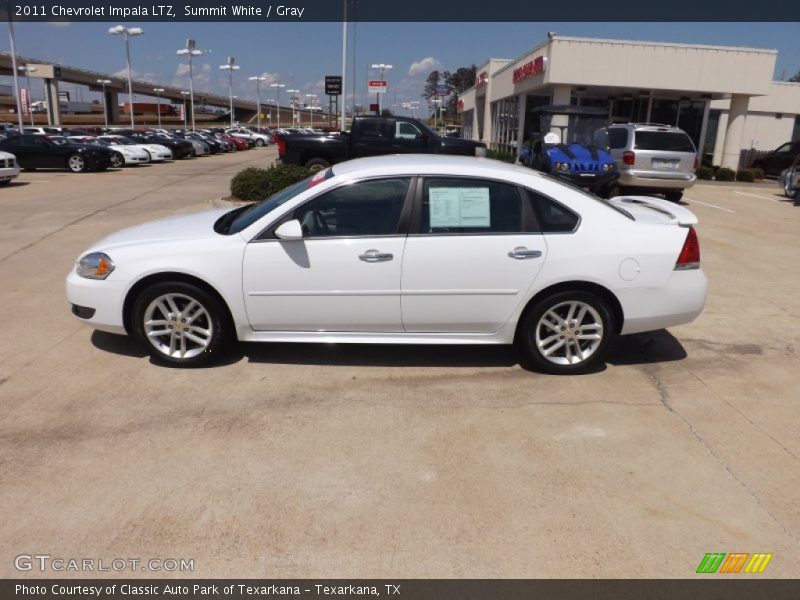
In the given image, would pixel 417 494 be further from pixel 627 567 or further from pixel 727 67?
pixel 727 67

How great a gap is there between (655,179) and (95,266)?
A: 13.0 metres

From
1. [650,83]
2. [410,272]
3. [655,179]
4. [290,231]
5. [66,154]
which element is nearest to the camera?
[290,231]

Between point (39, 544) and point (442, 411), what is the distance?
2369mm

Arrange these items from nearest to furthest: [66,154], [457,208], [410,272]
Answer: [410,272]
[457,208]
[66,154]

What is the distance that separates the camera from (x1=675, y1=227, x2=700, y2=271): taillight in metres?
4.79

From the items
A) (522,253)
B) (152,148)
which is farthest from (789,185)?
(152,148)

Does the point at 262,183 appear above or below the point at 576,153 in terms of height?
below

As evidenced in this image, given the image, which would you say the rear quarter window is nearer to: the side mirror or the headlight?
the side mirror

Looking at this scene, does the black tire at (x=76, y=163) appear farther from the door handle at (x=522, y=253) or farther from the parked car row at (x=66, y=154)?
the door handle at (x=522, y=253)

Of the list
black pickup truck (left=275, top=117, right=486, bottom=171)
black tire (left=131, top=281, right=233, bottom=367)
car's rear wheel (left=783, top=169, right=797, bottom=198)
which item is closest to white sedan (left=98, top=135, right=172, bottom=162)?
black pickup truck (left=275, top=117, right=486, bottom=171)

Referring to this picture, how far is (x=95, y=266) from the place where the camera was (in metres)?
4.79

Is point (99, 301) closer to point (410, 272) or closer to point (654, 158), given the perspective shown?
point (410, 272)

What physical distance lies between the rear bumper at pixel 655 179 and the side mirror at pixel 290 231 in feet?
38.5
